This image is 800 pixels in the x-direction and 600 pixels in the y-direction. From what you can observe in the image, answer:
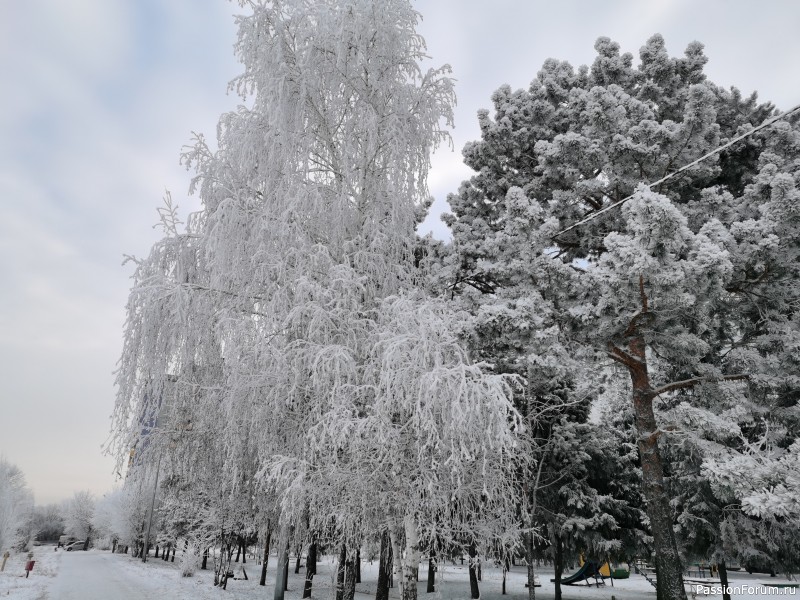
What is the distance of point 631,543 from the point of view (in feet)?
47.9

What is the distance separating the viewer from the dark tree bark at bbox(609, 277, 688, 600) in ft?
26.1

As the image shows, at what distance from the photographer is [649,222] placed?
6.84 metres

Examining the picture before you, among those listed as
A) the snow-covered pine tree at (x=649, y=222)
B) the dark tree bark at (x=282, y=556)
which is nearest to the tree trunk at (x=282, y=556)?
the dark tree bark at (x=282, y=556)

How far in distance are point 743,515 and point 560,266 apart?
10.4m

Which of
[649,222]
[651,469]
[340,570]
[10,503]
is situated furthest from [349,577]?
[10,503]

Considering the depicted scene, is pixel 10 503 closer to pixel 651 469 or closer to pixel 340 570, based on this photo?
pixel 340 570

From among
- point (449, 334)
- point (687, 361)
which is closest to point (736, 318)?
point (687, 361)

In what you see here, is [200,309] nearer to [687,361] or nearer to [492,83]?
[687,361]

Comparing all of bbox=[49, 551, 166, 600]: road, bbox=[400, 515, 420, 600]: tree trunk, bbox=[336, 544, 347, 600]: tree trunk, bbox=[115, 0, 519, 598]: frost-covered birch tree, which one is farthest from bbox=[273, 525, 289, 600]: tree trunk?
bbox=[49, 551, 166, 600]: road

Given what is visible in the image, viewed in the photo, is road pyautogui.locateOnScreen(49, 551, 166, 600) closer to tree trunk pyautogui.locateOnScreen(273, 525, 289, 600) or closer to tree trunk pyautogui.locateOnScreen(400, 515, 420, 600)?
tree trunk pyautogui.locateOnScreen(273, 525, 289, 600)

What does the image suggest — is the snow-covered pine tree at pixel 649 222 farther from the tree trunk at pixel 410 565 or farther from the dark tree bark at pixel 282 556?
the dark tree bark at pixel 282 556

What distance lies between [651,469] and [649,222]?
4721mm

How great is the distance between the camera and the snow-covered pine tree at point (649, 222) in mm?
7262

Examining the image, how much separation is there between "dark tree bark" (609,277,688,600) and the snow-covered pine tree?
0.02 meters
